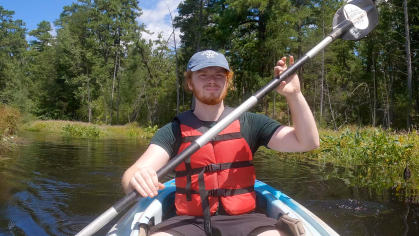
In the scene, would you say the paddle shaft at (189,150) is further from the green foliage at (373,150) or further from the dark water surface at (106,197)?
the green foliage at (373,150)

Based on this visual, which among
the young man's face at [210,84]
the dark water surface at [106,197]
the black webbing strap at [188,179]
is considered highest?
the young man's face at [210,84]

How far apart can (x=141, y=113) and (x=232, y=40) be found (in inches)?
421

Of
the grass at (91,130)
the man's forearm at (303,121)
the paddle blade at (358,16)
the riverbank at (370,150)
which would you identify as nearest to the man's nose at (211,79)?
the man's forearm at (303,121)

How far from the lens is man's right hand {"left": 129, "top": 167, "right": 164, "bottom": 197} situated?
1.30 meters

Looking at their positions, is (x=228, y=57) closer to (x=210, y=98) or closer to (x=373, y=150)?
(x=373, y=150)

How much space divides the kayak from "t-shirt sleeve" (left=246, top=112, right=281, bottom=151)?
368 mm

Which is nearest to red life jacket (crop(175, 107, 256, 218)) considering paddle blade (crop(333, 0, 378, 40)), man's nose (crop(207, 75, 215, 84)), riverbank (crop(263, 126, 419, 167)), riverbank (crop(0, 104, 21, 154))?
man's nose (crop(207, 75, 215, 84))

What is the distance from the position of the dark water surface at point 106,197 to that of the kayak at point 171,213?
87 centimetres

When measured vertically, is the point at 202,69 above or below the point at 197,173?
above

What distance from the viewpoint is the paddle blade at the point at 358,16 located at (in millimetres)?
2089

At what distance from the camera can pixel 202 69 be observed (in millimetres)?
1741

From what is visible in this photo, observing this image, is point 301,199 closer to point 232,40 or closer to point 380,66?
point 232,40

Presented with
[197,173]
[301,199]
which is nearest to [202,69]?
[197,173]

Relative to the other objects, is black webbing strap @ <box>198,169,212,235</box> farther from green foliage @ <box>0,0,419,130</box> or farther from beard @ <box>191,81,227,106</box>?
green foliage @ <box>0,0,419,130</box>
